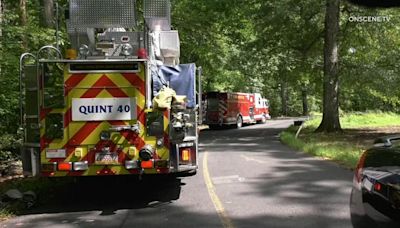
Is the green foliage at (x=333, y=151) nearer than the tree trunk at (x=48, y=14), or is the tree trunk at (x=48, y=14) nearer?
the green foliage at (x=333, y=151)

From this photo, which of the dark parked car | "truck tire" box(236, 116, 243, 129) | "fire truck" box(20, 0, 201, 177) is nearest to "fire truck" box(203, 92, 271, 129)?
"truck tire" box(236, 116, 243, 129)

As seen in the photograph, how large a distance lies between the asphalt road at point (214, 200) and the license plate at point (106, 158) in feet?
2.47

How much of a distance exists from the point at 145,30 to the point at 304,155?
7.36 meters

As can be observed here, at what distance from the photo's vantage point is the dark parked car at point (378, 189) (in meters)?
3.86

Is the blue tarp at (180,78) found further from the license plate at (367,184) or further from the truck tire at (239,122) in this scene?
the truck tire at (239,122)

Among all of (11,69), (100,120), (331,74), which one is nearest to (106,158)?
(100,120)

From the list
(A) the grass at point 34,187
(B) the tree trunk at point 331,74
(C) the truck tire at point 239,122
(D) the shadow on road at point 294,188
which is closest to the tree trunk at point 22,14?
(D) the shadow on road at point 294,188

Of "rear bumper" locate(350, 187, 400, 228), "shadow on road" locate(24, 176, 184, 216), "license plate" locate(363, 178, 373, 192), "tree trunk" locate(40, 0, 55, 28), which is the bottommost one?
"shadow on road" locate(24, 176, 184, 216)

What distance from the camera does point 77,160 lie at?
8008 millimetres

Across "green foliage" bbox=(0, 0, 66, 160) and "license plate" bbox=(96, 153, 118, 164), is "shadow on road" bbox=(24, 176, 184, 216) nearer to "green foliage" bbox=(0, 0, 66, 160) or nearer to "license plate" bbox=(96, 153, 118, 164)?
"license plate" bbox=(96, 153, 118, 164)

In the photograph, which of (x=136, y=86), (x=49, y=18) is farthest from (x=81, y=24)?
(x=49, y=18)

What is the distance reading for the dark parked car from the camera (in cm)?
386

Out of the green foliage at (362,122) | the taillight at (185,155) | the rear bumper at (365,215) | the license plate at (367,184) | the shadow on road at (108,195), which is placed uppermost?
the license plate at (367,184)

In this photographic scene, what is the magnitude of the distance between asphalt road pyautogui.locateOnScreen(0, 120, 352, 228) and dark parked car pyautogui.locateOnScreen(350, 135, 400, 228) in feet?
7.49
